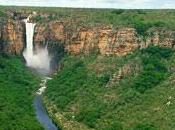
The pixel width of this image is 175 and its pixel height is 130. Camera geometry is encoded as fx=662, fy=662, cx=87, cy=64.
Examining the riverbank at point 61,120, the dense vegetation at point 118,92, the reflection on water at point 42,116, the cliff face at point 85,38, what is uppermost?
the cliff face at point 85,38

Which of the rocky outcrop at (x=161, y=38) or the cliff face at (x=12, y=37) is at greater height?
the rocky outcrop at (x=161, y=38)

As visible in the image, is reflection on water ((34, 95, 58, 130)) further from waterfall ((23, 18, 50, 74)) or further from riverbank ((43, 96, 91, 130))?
waterfall ((23, 18, 50, 74))

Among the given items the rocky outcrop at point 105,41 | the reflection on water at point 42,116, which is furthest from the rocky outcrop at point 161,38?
the reflection on water at point 42,116

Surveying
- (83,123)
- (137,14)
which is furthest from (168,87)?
(137,14)

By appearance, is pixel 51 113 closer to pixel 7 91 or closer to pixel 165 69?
pixel 7 91

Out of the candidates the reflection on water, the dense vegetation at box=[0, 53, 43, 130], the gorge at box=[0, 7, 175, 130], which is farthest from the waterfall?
the reflection on water

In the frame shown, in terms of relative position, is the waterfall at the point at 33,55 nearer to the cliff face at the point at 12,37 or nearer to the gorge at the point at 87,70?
the gorge at the point at 87,70

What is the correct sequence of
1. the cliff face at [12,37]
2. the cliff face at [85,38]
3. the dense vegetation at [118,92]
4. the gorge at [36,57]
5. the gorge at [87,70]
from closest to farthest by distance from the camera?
1. the dense vegetation at [118,92]
2. the gorge at [87,70]
3. the cliff face at [85,38]
4. the cliff face at [12,37]
5. the gorge at [36,57]
